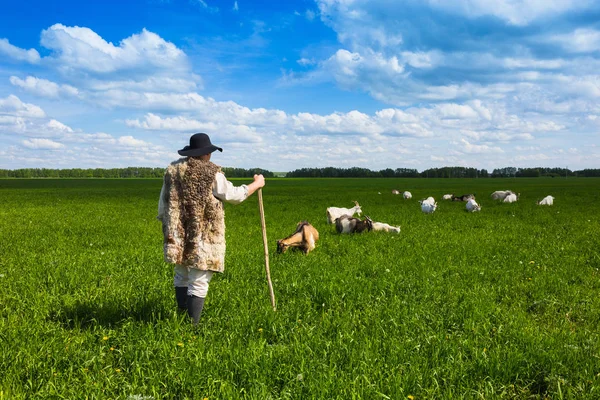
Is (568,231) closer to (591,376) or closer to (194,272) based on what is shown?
(591,376)

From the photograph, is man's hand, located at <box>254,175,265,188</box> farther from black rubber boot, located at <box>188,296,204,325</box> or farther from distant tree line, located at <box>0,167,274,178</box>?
distant tree line, located at <box>0,167,274,178</box>

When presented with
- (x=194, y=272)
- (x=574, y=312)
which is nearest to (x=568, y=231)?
(x=574, y=312)

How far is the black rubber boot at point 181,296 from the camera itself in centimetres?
586

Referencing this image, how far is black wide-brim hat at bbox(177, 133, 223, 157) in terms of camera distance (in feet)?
18.0

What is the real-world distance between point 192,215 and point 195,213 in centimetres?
5

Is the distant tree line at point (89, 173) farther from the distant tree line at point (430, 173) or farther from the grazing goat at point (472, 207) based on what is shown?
the grazing goat at point (472, 207)

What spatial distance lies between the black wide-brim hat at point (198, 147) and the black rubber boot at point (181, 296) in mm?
1796

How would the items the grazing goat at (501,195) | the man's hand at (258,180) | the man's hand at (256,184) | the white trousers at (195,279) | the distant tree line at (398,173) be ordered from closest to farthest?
the white trousers at (195,279) → the man's hand at (256,184) → the man's hand at (258,180) → the grazing goat at (501,195) → the distant tree line at (398,173)

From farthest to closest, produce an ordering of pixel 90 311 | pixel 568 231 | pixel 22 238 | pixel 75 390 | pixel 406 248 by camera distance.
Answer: pixel 568 231
pixel 22 238
pixel 406 248
pixel 90 311
pixel 75 390

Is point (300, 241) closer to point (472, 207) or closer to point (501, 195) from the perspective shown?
point (472, 207)

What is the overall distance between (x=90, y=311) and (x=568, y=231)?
15.1 metres

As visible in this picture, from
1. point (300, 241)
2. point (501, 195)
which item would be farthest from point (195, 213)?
point (501, 195)

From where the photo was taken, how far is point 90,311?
633cm

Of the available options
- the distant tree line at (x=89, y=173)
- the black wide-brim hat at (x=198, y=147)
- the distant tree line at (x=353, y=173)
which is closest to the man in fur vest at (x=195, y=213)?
the black wide-brim hat at (x=198, y=147)
